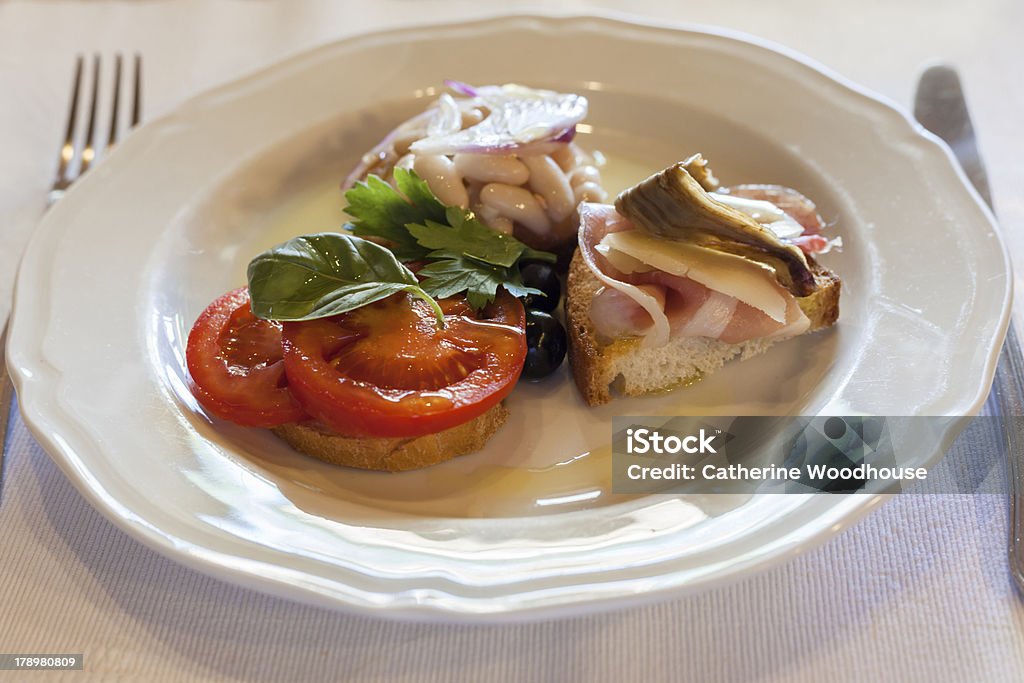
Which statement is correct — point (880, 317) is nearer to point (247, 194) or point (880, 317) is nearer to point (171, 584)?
point (171, 584)

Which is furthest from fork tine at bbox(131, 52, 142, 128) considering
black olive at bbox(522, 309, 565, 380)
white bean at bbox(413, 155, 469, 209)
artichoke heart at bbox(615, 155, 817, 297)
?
artichoke heart at bbox(615, 155, 817, 297)

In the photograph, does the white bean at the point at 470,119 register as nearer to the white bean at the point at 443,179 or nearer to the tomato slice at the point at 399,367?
the white bean at the point at 443,179

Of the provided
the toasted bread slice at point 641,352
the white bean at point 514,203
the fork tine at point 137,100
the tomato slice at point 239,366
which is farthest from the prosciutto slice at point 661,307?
the fork tine at point 137,100

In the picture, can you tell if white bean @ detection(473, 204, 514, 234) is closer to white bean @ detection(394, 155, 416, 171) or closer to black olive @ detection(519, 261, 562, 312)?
black olive @ detection(519, 261, 562, 312)

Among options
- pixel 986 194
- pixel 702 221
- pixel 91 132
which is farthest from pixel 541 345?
pixel 91 132

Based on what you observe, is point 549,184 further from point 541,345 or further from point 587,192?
point 541,345

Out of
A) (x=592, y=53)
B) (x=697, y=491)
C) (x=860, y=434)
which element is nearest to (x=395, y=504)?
(x=697, y=491)
